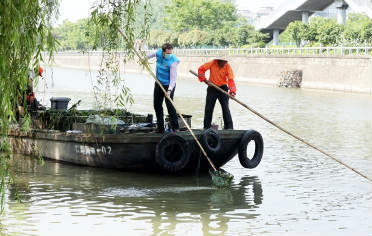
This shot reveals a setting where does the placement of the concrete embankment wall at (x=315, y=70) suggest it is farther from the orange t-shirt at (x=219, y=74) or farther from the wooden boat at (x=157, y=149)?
the orange t-shirt at (x=219, y=74)

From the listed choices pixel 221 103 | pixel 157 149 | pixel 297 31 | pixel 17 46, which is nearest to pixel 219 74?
pixel 221 103

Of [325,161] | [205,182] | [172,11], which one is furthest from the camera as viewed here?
[172,11]

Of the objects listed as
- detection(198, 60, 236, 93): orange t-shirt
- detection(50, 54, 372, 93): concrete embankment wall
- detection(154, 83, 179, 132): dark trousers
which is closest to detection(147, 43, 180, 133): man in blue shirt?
detection(154, 83, 179, 132): dark trousers

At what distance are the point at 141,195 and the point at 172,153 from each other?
1312 mm

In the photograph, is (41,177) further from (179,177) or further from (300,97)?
(300,97)

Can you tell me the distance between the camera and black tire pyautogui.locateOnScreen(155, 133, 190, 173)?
1250 centimetres

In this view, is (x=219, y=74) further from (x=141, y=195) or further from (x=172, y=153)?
(x=141, y=195)

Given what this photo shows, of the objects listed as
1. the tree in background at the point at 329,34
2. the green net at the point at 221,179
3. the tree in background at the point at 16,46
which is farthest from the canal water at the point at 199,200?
the tree in background at the point at 329,34

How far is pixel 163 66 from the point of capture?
13.0 metres

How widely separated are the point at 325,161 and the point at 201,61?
50.2 m

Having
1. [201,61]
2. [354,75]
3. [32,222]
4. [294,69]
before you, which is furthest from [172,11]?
[32,222]

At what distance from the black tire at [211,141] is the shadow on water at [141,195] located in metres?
0.54

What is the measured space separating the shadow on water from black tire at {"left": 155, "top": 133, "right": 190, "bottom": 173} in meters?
0.28

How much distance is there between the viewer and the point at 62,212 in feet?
33.9
